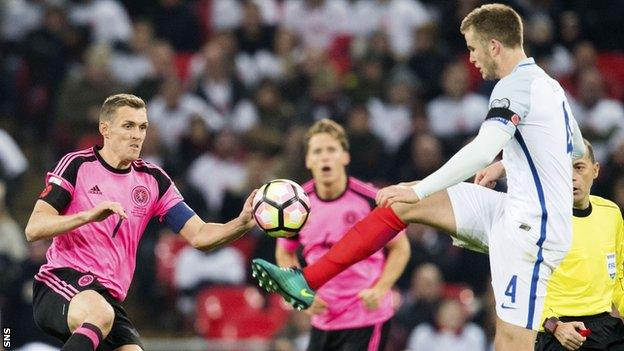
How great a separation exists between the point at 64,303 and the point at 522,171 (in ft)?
8.90

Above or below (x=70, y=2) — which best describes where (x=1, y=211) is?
below

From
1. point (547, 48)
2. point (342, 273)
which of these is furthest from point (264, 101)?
point (342, 273)

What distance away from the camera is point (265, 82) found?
47.3ft

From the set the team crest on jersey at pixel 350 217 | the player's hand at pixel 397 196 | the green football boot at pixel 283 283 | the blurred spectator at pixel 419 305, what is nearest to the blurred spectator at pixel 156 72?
the blurred spectator at pixel 419 305

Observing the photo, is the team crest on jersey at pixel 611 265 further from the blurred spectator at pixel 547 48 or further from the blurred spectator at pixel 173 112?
the blurred spectator at pixel 547 48

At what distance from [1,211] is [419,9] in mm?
6798

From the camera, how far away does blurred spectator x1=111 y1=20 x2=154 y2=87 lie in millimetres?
14789

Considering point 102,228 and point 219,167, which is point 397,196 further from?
point 219,167

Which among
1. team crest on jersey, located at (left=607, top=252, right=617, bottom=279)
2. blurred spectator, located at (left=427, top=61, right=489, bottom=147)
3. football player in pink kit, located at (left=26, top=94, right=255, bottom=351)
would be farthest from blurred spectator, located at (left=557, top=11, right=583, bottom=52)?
football player in pink kit, located at (left=26, top=94, right=255, bottom=351)

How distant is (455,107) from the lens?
A: 14.2 metres

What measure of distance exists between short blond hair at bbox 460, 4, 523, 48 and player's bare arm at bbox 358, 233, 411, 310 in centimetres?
244

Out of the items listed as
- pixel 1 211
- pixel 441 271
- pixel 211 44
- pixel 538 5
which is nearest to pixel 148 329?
pixel 1 211

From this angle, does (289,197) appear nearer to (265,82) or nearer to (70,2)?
(265,82)

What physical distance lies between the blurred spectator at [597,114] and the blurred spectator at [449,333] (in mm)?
3322
